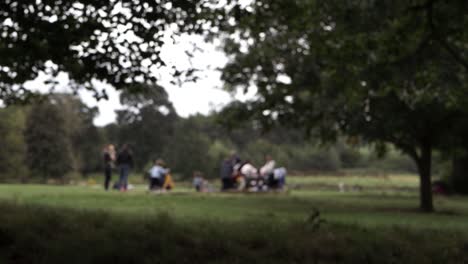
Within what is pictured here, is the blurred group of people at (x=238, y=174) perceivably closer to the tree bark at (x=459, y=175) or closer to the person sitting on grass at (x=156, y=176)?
the person sitting on grass at (x=156, y=176)

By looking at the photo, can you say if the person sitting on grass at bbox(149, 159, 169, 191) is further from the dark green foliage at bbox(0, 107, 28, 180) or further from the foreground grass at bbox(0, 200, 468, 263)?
the dark green foliage at bbox(0, 107, 28, 180)

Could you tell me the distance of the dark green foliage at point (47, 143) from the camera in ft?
235

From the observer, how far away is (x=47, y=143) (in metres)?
72.9

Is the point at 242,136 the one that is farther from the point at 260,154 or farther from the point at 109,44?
the point at 109,44

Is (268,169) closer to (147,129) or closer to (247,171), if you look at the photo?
(247,171)

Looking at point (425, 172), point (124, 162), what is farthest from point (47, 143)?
point (425, 172)

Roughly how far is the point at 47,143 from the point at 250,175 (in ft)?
151

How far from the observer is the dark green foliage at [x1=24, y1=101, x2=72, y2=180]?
235ft

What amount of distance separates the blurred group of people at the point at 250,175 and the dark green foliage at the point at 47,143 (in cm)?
4181

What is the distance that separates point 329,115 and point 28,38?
1331 cm

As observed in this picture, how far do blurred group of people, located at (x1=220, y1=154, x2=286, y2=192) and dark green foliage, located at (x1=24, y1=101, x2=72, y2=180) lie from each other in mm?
41813

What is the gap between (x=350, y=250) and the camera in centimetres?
917

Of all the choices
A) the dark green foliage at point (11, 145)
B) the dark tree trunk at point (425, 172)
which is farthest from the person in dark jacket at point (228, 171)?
the dark green foliage at point (11, 145)

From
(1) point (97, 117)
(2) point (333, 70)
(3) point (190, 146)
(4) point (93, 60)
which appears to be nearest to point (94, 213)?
(4) point (93, 60)
